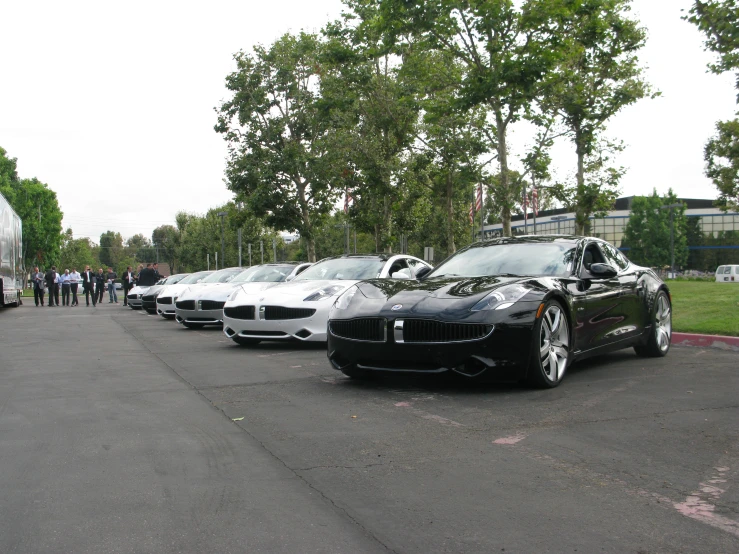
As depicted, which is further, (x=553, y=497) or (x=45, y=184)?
(x=45, y=184)

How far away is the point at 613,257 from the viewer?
8.62 metres

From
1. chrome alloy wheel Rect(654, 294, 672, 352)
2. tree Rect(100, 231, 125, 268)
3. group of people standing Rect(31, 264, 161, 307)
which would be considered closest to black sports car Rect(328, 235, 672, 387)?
chrome alloy wheel Rect(654, 294, 672, 352)

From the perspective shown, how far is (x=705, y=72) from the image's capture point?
12.6 meters

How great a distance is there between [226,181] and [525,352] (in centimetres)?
2763

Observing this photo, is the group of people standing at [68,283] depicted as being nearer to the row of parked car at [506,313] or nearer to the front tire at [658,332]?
the front tire at [658,332]

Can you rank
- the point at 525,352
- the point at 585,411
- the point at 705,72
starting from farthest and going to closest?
the point at 705,72
the point at 525,352
the point at 585,411

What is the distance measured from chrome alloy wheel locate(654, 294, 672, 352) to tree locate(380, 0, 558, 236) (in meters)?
7.31

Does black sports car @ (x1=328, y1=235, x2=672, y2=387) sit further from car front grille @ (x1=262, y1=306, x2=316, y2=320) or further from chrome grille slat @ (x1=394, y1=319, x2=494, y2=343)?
car front grille @ (x1=262, y1=306, x2=316, y2=320)

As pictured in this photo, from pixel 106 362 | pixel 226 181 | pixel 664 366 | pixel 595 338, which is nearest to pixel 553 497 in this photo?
pixel 595 338

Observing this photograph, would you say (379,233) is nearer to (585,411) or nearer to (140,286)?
(140,286)

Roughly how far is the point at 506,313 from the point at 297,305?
477 centimetres

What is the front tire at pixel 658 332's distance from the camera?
8.80m

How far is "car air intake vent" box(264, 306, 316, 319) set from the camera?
10.4 metres

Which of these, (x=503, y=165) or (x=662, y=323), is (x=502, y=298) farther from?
(x=503, y=165)
